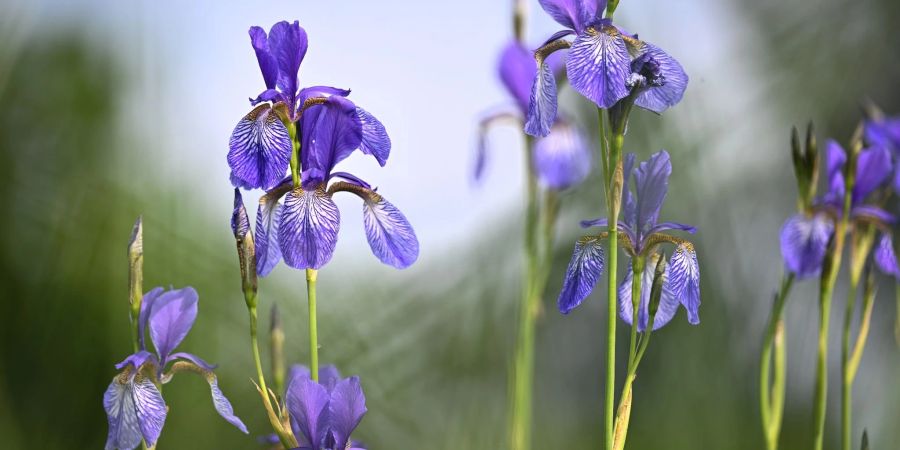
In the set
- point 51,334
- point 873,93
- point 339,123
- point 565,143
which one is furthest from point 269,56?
point 873,93

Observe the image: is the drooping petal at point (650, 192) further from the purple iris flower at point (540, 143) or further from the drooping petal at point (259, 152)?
the purple iris flower at point (540, 143)

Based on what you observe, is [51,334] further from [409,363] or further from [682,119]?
[682,119]

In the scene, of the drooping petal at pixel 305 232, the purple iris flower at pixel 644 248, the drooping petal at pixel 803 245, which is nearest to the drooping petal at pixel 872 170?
the drooping petal at pixel 803 245

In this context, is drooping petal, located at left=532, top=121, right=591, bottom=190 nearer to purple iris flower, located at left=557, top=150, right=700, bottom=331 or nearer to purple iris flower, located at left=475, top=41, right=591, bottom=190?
purple iris flower, located at left=475, top=41, right=591, bottom=190

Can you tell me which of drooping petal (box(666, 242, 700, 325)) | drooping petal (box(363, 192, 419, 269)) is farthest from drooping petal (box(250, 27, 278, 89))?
drooping petal (box(666, 242, 700, 325))

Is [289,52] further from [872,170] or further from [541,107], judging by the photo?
[872,170]

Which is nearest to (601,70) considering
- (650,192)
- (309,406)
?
(650,192)
